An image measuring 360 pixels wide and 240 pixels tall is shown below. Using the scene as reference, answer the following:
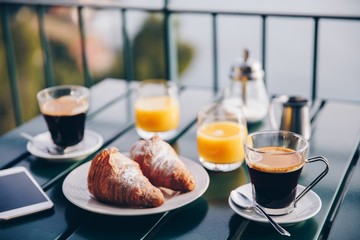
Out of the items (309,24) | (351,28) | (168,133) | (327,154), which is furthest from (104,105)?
(351,28)

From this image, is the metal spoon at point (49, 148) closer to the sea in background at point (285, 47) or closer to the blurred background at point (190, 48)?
the blurred background at point (190, 48)

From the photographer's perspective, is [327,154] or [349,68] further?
[349,68]

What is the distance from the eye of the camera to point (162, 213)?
118cm

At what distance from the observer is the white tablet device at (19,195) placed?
3.89 feet

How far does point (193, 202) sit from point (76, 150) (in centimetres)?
40

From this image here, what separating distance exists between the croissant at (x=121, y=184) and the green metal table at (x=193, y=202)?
0.04 metres

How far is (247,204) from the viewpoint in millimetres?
1171

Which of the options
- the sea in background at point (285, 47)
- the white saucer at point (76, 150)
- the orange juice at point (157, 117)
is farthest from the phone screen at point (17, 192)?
the sea in background at point (285, 47)

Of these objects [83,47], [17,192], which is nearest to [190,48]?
[83,47]

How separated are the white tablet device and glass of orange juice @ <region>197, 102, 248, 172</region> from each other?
15.4 inches

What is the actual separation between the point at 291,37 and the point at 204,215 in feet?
32.9

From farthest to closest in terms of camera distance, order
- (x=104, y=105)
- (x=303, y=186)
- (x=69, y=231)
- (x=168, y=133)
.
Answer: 1. (x=104, y=105)
2. (x=168, y=133)
3. (x=303, y=186)
4. (x=69, y=231)

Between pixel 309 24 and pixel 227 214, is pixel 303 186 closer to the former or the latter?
pixel 227 214

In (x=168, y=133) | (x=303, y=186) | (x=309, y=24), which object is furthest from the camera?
(x=309, y=24)
